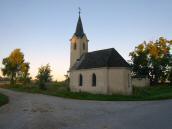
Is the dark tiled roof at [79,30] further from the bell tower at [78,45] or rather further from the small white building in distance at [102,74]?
the small white building in distance at [102,74]

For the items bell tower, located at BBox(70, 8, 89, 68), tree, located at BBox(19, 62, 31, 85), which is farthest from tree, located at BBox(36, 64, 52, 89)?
bell tower, located at BBox(70, 8, 89, 68)

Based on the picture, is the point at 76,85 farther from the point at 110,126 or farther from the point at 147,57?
the point at 110,126

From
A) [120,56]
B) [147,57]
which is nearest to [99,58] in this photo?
[120,56]

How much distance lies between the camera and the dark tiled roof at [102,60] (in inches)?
1384

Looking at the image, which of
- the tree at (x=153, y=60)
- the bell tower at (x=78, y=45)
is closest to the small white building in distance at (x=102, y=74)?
the bell tower at (x=78, y=45)

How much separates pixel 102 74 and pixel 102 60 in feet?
8.95

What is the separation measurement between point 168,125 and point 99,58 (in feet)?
93.4

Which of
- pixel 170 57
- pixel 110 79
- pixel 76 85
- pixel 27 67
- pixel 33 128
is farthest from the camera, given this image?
pixel 27 67

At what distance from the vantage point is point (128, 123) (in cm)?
1062

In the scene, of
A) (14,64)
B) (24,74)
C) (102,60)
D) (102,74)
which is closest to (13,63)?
(14,64)

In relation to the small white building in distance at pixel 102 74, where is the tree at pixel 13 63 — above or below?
above

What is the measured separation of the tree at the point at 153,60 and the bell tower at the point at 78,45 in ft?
54.7

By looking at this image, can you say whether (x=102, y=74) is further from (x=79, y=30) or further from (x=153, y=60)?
(x=153, y=60)

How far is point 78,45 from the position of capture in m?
46.2
